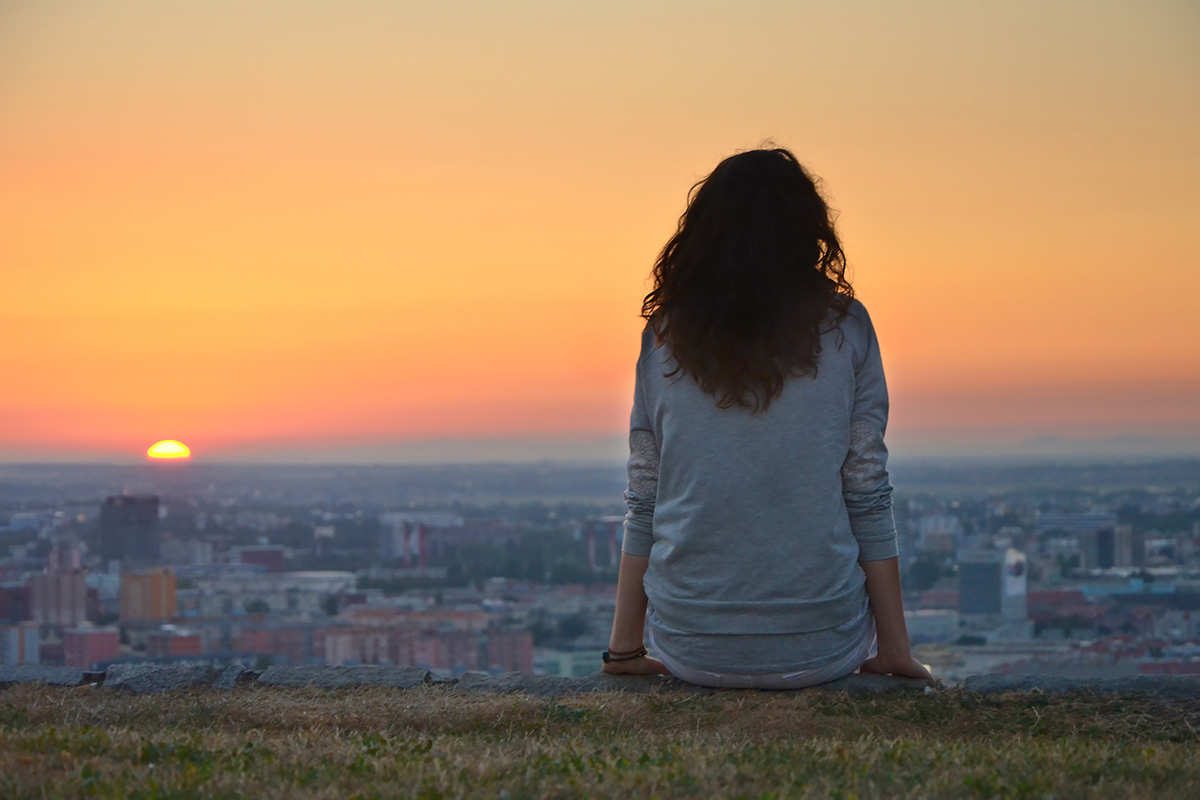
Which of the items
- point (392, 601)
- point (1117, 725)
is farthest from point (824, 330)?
point (392, 601)

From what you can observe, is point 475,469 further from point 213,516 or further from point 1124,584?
point 1124,584

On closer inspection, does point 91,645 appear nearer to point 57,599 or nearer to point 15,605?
point 57,599

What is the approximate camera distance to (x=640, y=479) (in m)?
3.90

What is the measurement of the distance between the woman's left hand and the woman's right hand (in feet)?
2.36

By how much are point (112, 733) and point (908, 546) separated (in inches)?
734

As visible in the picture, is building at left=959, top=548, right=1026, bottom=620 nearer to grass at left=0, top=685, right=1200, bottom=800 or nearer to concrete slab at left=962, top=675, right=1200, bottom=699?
concrete slab at left=962, top=675, right=1200, bottom=699

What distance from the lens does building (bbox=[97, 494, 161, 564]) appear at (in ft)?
70.4

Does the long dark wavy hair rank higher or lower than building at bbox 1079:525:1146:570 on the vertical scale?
higher

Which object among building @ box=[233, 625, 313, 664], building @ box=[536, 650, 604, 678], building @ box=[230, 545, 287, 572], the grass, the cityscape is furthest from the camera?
building @ box=[230, 545, 287, 572]

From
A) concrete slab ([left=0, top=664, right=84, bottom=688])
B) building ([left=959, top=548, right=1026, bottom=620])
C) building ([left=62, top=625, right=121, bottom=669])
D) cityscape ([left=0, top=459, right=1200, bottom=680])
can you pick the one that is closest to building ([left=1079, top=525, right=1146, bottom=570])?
cityscape ([left=0, top=459, right=1200, bottom=680])

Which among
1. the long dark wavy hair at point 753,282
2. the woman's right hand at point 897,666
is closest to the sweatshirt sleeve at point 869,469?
the long dark wavy hair at point 753,282

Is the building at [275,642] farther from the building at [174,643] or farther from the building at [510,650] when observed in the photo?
the building at [510,650]

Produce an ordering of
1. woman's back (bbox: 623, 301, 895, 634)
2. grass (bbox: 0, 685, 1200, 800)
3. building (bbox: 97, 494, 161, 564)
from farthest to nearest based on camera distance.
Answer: building (bbox: 97, 494, 161, 564)
woman's back (bbox: 623, 301, 895, 634)
grass (bbox: 0, 685, 1200, 800)

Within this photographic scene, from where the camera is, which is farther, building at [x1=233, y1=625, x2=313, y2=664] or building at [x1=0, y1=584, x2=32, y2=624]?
building at [x1=233, y1=625, x2=313, y2=664]
